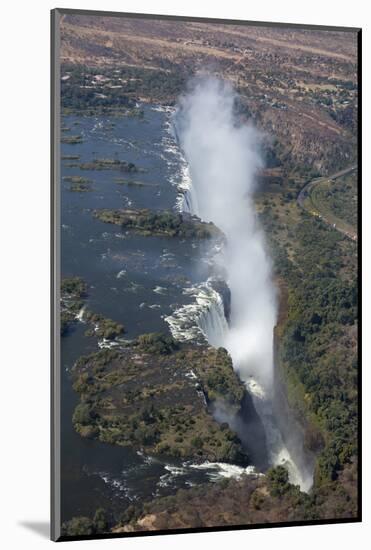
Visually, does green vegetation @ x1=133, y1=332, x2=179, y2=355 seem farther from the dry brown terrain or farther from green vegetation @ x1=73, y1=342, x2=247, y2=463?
the dry brown terrain

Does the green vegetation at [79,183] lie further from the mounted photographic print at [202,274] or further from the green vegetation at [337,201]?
the green vegetation at [337,201]

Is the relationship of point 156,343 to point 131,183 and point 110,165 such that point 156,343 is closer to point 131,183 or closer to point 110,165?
point 131,183

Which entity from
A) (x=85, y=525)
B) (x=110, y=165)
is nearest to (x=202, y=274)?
(x=110, y=165)

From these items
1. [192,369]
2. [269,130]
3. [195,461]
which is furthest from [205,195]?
[195,461]

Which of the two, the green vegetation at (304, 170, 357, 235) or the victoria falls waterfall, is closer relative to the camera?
the victoria falls waterfall

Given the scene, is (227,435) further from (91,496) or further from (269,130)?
(269,130)

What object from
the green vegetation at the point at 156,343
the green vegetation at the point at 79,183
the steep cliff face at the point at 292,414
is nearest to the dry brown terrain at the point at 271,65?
the green vegetation at the point at 79,183

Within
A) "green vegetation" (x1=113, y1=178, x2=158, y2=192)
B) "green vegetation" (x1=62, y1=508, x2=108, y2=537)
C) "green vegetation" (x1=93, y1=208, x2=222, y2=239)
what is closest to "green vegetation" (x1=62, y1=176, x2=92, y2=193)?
"green vegetation" (x1=93, y1=208, x2=222, y2=239)
